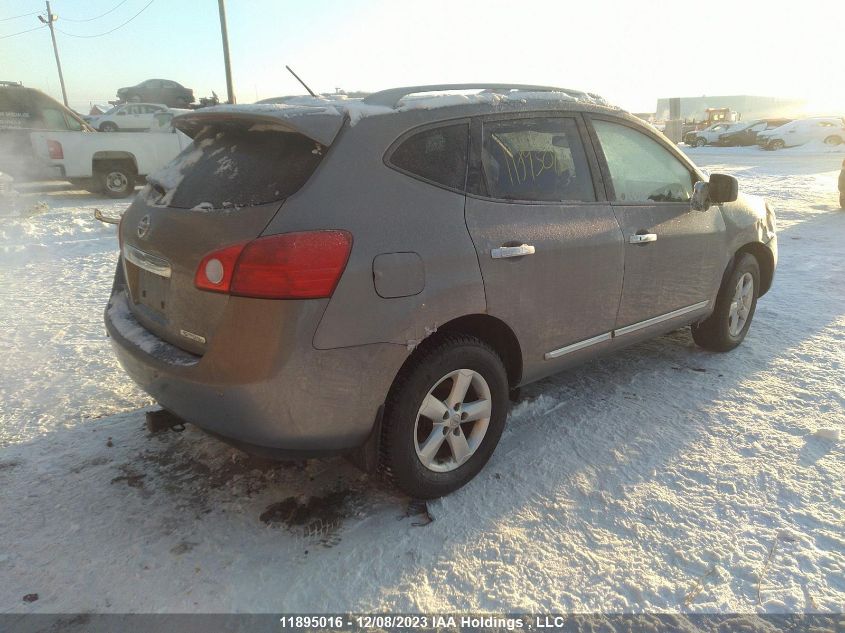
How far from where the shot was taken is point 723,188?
143 inches

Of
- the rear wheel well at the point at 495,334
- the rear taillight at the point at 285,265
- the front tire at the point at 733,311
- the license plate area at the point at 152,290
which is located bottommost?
the front tire at the point at 733,311

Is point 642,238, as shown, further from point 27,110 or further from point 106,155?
point 27,110

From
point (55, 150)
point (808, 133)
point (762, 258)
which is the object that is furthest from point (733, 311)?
point (808, 133)

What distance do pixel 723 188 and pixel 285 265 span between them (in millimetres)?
2854

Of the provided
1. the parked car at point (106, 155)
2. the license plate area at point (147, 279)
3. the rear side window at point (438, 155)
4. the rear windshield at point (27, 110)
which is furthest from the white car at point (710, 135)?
the license plate area at point (147, 279)

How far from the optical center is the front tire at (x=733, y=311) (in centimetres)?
409

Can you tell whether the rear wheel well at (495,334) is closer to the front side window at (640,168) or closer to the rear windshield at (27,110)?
the front side window at (640,168)

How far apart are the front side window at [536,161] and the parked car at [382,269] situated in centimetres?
1

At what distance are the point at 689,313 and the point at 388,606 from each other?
273cm

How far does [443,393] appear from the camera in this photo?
2.63 m

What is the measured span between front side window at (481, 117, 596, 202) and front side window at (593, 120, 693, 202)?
0.25 meters

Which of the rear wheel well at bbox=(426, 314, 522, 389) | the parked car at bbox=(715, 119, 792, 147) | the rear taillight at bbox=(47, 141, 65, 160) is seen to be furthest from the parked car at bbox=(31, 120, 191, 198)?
the parked car at bbox=(715, 119, 792, 147)

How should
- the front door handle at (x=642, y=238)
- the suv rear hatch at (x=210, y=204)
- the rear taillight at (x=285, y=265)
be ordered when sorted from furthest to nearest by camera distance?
the front door handle at (x=642, y=238)
the suv rear hatch at (x=210, y=204)
the rear taillight at (x=285, y=265)

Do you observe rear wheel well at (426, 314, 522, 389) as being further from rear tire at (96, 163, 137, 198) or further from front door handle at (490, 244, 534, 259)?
rear tire at (96, 163, 137, 198)
